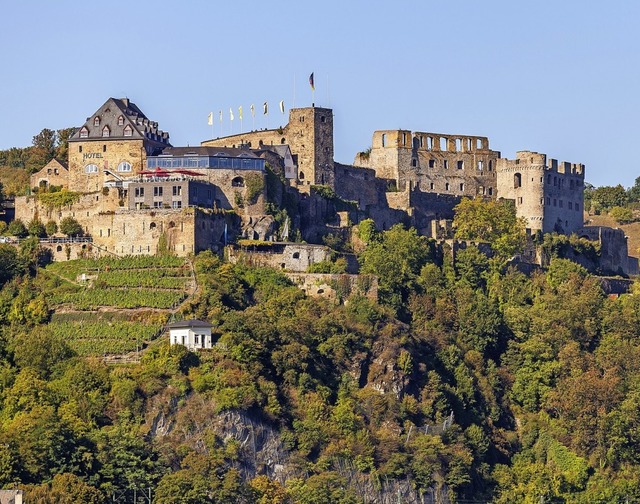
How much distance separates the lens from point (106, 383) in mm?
85875

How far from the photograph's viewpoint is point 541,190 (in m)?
113

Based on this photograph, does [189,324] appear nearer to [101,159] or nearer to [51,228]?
[51,228]

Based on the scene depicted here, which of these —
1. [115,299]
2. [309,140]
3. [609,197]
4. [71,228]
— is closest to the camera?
[115,299]

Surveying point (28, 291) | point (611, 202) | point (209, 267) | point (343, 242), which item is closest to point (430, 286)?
point (343, 242)

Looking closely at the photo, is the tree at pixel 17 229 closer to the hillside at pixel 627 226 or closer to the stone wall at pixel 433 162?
the stone wall at pixel 433 162

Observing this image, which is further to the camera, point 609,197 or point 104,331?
point 609,197

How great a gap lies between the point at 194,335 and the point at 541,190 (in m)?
30.7

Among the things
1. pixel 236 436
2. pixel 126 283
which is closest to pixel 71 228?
pixel 126 283

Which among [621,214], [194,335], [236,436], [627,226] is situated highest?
[621,214]

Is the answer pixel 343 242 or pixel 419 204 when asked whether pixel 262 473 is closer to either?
pixel 343 242

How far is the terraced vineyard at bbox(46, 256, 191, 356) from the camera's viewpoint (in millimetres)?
89812

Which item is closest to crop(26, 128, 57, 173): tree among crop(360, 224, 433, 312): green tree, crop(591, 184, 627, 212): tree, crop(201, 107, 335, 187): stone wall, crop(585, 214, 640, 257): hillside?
Result: crop(201, 107, 335, 187): stone wall

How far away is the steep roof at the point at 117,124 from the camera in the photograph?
101 meters

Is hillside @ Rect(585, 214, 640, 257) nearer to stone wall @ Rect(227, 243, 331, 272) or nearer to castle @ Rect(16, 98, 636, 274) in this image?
castle @ Rect(16, 98, 636, 274)
